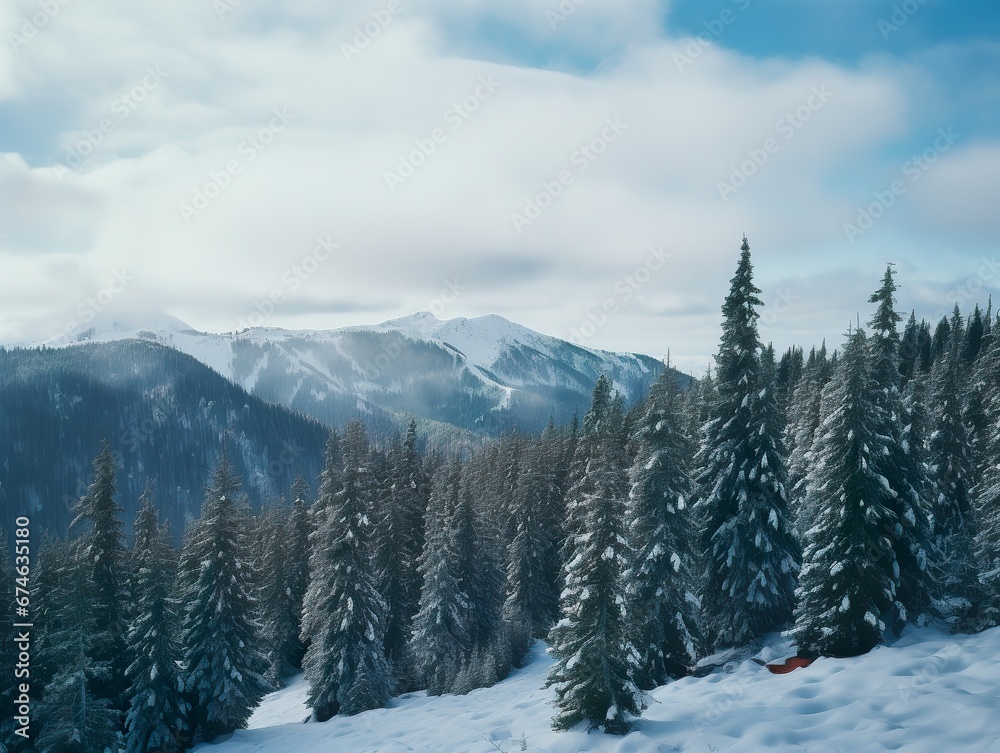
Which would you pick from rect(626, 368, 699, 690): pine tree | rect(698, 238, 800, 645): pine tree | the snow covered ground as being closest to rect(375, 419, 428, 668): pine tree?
the snow covered ground

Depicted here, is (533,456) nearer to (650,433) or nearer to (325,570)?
Answer: (325,570)

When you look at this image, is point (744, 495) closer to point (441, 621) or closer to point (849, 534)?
point (849, 534)

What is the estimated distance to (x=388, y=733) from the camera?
2348 cm

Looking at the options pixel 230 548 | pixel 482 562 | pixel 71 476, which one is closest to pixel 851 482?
pixel 482 562

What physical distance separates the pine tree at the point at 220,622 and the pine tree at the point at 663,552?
21127 mm

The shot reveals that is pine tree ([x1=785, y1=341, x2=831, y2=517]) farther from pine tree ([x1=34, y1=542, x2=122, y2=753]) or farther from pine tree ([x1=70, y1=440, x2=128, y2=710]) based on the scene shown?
pine tree ([x1=70, y1=440, x2=128, y2=710])

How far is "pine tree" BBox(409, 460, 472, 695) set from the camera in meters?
35.8

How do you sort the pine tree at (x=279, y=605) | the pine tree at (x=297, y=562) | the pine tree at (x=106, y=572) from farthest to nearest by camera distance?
A: the pine tree at (x=297, y=562), the pine tree at (x=279, y=605), the pine tree at (x=106, y=572)

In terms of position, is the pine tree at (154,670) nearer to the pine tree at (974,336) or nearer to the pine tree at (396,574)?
the pine tree at (396,574)

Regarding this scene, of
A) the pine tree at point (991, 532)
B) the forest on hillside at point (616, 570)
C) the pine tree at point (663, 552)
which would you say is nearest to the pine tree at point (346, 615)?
the forest on hillside at point (616, 570)

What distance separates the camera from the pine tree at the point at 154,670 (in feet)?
91.9

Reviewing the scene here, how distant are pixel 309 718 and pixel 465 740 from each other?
18349 mm

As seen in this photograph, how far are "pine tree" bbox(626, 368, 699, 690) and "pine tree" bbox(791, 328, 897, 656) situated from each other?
4.18m

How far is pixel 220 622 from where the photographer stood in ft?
100
